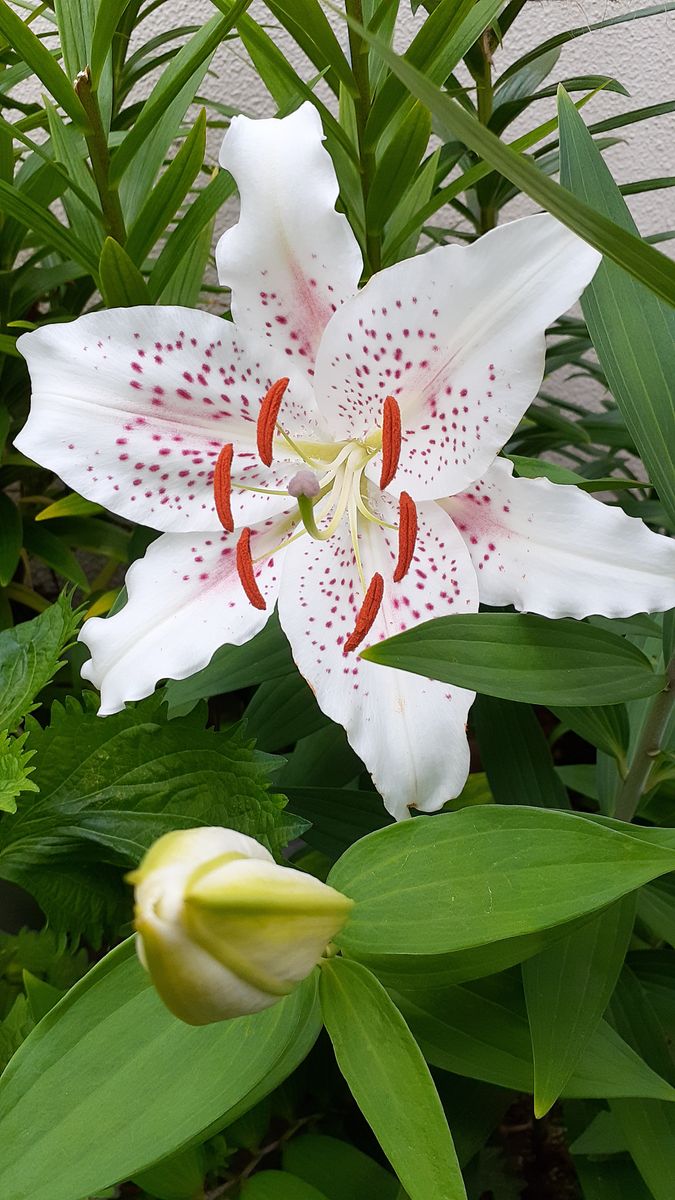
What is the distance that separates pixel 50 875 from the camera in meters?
0.45

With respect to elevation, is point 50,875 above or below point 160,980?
below

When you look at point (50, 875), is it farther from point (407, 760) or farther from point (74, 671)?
point (74, 671)

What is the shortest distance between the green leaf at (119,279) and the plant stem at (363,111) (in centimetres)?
13

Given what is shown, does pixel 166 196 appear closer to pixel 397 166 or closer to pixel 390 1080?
pixel 397 166

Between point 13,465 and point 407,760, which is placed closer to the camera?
point 407,760

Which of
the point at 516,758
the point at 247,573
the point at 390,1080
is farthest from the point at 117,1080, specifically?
the point at 516,758

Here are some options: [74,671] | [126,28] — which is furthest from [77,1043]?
[126,28]

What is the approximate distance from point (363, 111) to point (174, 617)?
285 millimetres

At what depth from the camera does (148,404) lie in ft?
1.34

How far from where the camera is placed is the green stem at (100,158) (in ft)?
1.47

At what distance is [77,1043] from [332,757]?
1.11ft

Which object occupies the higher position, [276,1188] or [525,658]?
[525,658]

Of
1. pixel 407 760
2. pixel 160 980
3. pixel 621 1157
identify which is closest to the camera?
pixel 160 980

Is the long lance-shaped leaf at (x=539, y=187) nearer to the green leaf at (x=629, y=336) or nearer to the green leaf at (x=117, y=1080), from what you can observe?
the green leaf at (x=629, y=336)
